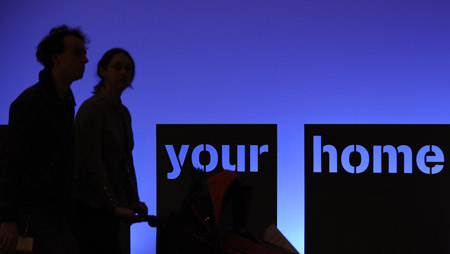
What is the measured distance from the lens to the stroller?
1747 millimetres

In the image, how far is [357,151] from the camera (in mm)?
3131

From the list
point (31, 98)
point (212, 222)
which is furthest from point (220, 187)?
point (31, 98)

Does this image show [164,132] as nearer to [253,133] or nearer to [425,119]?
[253,133]

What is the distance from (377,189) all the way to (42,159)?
216 centimetres

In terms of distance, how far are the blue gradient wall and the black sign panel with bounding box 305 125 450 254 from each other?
2.43 ft

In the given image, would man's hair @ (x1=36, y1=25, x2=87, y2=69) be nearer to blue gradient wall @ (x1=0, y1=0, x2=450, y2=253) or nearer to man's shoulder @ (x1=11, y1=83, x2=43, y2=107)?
man's shoulder @ (x1=11, y1=83, x2=43, y2=107)

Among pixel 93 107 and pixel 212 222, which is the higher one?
pixel 93 107

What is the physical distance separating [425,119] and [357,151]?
98 cm

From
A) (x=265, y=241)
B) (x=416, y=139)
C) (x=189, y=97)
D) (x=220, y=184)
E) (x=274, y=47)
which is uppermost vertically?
(x=274, y=47)

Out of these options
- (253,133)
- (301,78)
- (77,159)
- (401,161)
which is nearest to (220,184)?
(77,159)

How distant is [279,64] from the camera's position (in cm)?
403

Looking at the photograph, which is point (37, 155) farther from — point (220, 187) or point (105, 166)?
point (220, 187)

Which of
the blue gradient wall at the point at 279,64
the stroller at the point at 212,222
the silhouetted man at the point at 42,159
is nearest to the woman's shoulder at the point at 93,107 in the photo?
the silhouetted man at the point at 42,159

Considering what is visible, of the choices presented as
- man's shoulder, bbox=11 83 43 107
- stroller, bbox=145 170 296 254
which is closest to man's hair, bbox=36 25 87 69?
man's shoulder, bbox=11 83 43 107
